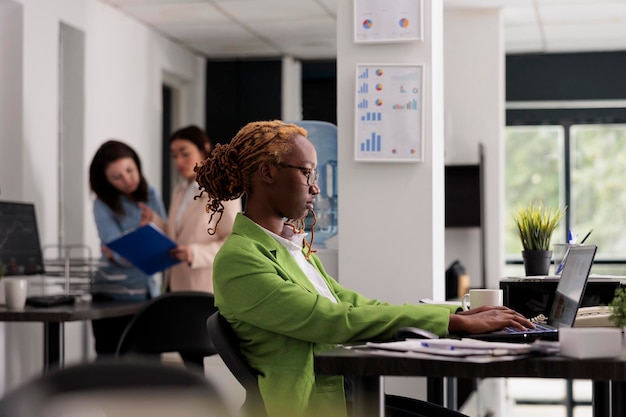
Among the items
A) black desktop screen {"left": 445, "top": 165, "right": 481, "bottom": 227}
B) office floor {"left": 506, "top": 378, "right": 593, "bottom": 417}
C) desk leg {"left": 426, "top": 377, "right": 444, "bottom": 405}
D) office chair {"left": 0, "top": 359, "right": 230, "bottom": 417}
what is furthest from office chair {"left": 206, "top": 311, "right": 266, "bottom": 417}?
black desktop screen {"left": 445, "top": 165, "right": 481, "bottom": 227}

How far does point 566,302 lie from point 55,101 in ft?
14.6

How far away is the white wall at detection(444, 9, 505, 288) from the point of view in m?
7.23

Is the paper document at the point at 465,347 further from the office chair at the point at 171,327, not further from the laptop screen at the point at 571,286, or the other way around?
the office chair at the point at 171,327

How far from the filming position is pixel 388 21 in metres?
3.93

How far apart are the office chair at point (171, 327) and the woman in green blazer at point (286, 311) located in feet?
4.67

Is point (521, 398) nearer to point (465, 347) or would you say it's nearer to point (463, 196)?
point (463, 196)

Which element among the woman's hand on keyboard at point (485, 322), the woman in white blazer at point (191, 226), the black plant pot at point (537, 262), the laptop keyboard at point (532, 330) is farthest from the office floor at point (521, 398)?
the woman's hand on keyboard at point (485, 322)

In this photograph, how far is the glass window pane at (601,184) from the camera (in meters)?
9.10

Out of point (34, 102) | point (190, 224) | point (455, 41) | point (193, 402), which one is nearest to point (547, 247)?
point (190, 224)

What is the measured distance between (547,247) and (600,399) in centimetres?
116

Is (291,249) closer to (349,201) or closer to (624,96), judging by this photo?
(349,201)

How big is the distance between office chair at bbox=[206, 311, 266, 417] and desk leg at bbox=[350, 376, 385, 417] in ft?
0.83

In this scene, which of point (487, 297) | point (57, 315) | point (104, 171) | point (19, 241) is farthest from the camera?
point (104, 171)

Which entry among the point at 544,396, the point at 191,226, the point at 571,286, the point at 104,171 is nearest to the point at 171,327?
the point at 191,226
